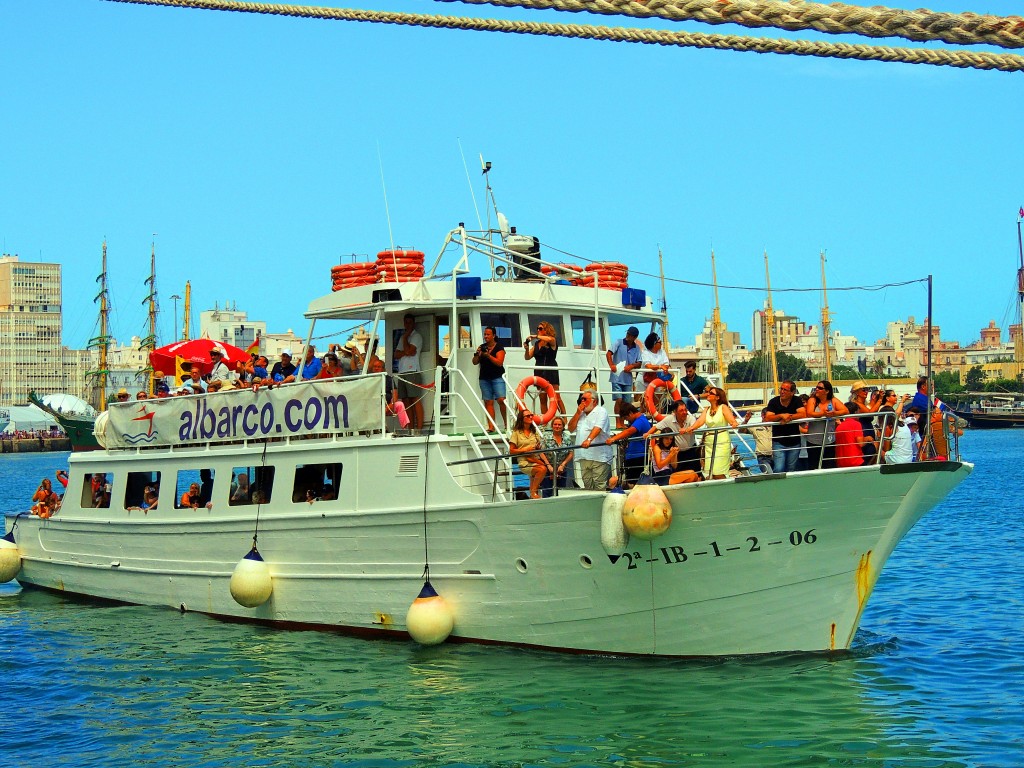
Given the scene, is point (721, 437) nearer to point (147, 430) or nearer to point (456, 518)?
point (456, 518)

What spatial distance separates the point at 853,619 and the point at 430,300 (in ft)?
21.5

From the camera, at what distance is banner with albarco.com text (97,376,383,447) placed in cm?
1552

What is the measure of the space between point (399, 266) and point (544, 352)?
8.74ft

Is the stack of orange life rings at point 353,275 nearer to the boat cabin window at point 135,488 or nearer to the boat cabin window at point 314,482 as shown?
the boat cabin window at point 314,482

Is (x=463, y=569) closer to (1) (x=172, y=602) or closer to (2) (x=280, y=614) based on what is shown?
(2) (x=280, y=614)

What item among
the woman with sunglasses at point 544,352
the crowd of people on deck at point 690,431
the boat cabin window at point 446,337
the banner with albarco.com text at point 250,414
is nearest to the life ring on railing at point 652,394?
the crowd of people on deck at point 690,431

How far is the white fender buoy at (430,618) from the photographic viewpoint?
14094 millimetres

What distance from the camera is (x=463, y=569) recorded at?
14203mm

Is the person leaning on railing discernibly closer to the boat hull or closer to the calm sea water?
the boat hull

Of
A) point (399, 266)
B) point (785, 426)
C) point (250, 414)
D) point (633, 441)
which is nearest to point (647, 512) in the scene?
point (633, 441)

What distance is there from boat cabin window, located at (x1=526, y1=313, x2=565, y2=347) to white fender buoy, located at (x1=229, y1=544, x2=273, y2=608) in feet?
15.7

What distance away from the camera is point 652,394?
1471 centimetres

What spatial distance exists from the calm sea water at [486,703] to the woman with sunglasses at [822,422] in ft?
7.38

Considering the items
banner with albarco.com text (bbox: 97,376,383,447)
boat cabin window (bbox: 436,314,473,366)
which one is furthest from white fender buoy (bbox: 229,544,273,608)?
boat cabin window (bbox: 436,314,473,366)
